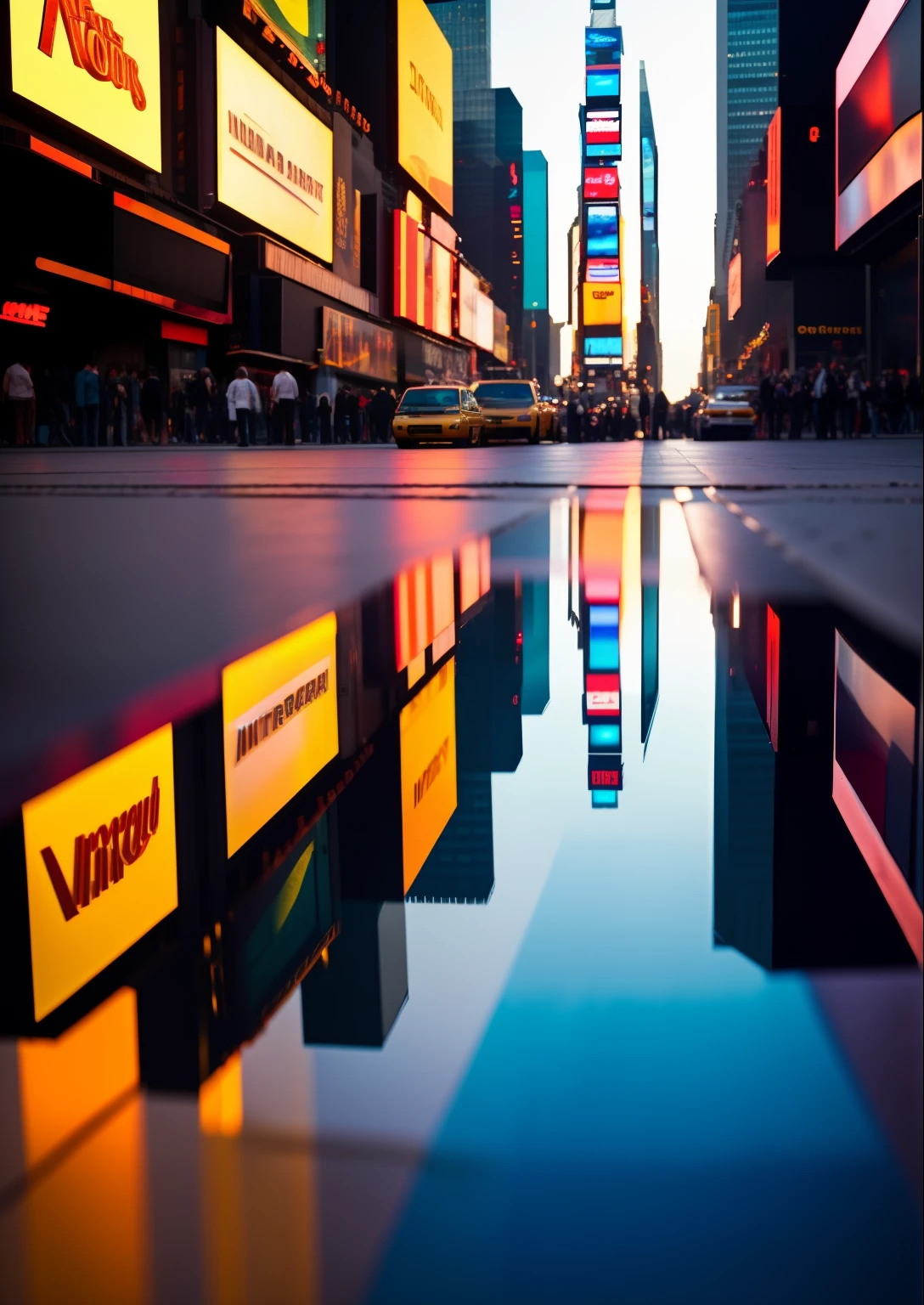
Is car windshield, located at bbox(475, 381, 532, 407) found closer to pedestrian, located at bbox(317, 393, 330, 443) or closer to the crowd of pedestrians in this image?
pedestrian, located at bbox(317, 393, 330, 443)

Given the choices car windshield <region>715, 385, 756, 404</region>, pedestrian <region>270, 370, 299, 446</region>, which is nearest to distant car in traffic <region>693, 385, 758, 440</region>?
car windshield <region>715, 385, 756, 404</region>

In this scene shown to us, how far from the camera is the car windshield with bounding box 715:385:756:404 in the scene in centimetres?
4156

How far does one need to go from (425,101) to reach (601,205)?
82.4 metres

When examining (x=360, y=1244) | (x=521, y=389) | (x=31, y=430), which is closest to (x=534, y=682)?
(x=360, y=1244)

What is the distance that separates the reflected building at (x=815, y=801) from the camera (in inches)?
50.8

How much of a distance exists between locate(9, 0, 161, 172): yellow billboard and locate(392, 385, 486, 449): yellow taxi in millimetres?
7521

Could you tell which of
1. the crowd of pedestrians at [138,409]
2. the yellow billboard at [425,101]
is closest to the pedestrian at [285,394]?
the crowd of pedestrians at [138,409]

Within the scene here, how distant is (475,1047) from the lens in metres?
1.03

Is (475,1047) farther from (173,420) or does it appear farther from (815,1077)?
(173,420)

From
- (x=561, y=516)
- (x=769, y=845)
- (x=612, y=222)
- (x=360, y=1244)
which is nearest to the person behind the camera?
(x=360, y=1244)

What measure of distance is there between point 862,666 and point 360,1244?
2210 millimetres

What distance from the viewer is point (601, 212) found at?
491 feet

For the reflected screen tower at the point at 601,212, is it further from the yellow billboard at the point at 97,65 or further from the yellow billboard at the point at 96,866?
the yellow billboard at the point at 96,866

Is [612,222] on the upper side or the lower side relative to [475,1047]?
upper
